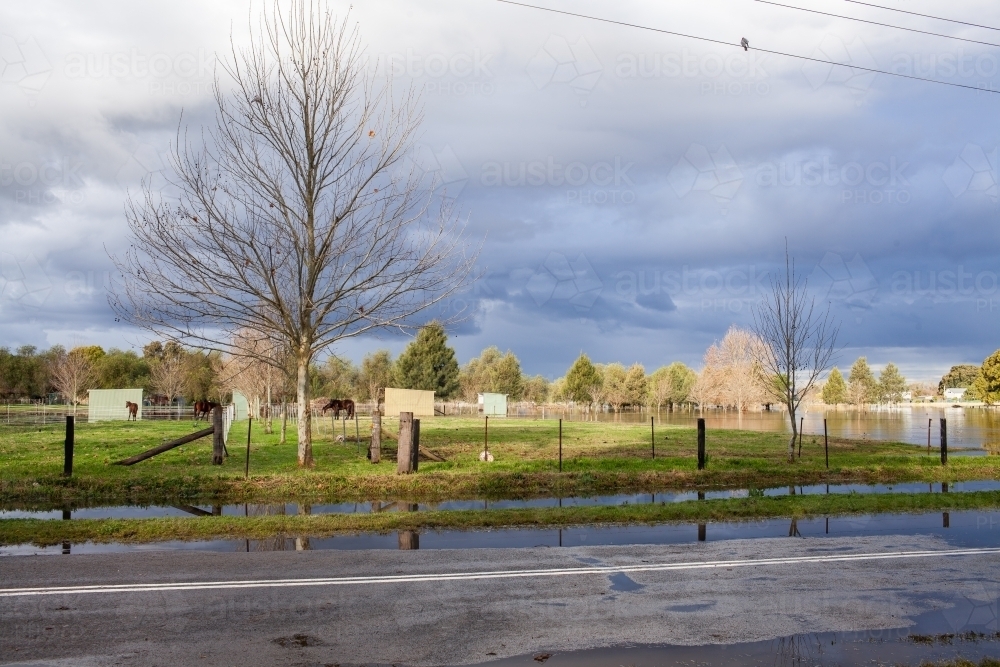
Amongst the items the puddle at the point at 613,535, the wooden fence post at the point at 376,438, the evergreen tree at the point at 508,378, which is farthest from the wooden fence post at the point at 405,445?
the evergreen tree at the point at 508,378

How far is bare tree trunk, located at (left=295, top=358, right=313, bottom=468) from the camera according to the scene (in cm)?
2039

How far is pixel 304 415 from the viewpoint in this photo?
20.6 metres

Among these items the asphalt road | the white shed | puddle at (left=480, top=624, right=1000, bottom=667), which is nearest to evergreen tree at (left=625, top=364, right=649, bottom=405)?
the white shed

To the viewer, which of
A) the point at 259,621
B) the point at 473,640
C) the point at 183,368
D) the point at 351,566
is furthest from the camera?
the point at 183,368

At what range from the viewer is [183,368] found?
84125 mm

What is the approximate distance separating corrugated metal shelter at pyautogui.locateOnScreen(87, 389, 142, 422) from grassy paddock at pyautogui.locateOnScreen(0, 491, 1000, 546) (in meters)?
42.7

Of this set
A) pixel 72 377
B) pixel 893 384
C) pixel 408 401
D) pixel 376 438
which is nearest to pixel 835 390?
pixel 893 384

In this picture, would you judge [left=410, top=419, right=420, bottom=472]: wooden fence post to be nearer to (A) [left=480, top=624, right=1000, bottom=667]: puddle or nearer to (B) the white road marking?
(B) the white road marking

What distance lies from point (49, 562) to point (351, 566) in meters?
4.17

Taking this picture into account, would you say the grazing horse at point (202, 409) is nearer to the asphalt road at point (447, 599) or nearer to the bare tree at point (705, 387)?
the asphalt road at point (447, 599)

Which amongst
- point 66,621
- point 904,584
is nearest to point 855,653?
point 904,584

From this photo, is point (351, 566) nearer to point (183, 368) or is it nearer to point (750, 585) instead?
point (750, 585)

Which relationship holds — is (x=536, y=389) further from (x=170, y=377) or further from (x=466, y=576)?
(x=466, y=576)

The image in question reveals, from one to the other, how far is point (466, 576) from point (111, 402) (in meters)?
50.9
